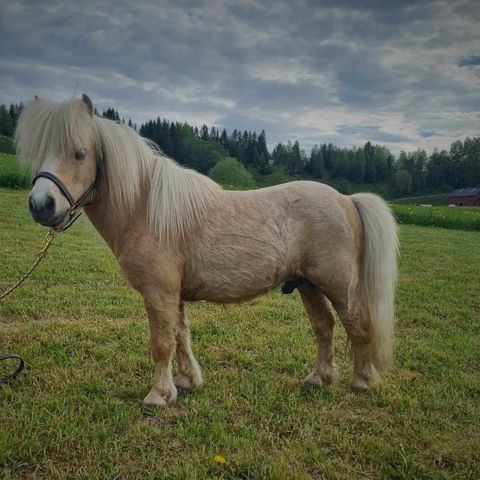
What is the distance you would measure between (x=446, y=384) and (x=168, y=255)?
2.98 metres

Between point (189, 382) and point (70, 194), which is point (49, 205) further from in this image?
point (189, 382)

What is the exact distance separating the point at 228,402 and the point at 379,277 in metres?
1.79

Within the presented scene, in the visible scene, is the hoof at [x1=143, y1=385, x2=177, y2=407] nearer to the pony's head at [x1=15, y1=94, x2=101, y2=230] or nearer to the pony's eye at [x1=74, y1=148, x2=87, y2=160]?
the pony's head at [x1=15, y1=94, x2=101, y2=230]

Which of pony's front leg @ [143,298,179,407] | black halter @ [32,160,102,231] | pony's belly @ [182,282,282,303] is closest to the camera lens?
black halter @ [32,160,102,231]

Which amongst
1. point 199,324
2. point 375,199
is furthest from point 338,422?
point 199,324

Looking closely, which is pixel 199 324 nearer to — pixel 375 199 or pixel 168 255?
pixel 168 255

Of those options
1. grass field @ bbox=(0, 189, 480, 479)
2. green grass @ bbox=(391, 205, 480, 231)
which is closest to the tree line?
green grass @ bbox=(391, 205, 480, 231)

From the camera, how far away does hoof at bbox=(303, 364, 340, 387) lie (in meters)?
3.61

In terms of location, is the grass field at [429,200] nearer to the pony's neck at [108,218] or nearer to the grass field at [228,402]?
the grass field at [228,402]

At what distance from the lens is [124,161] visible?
3.03 m

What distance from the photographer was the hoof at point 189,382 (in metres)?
3.50

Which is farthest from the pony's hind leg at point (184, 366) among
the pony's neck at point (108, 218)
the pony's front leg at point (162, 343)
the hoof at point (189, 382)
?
the pony's neck at point (108, 218)

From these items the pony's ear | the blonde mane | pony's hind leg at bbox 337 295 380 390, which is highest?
the pony's ear

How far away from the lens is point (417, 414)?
3139 millimetres
